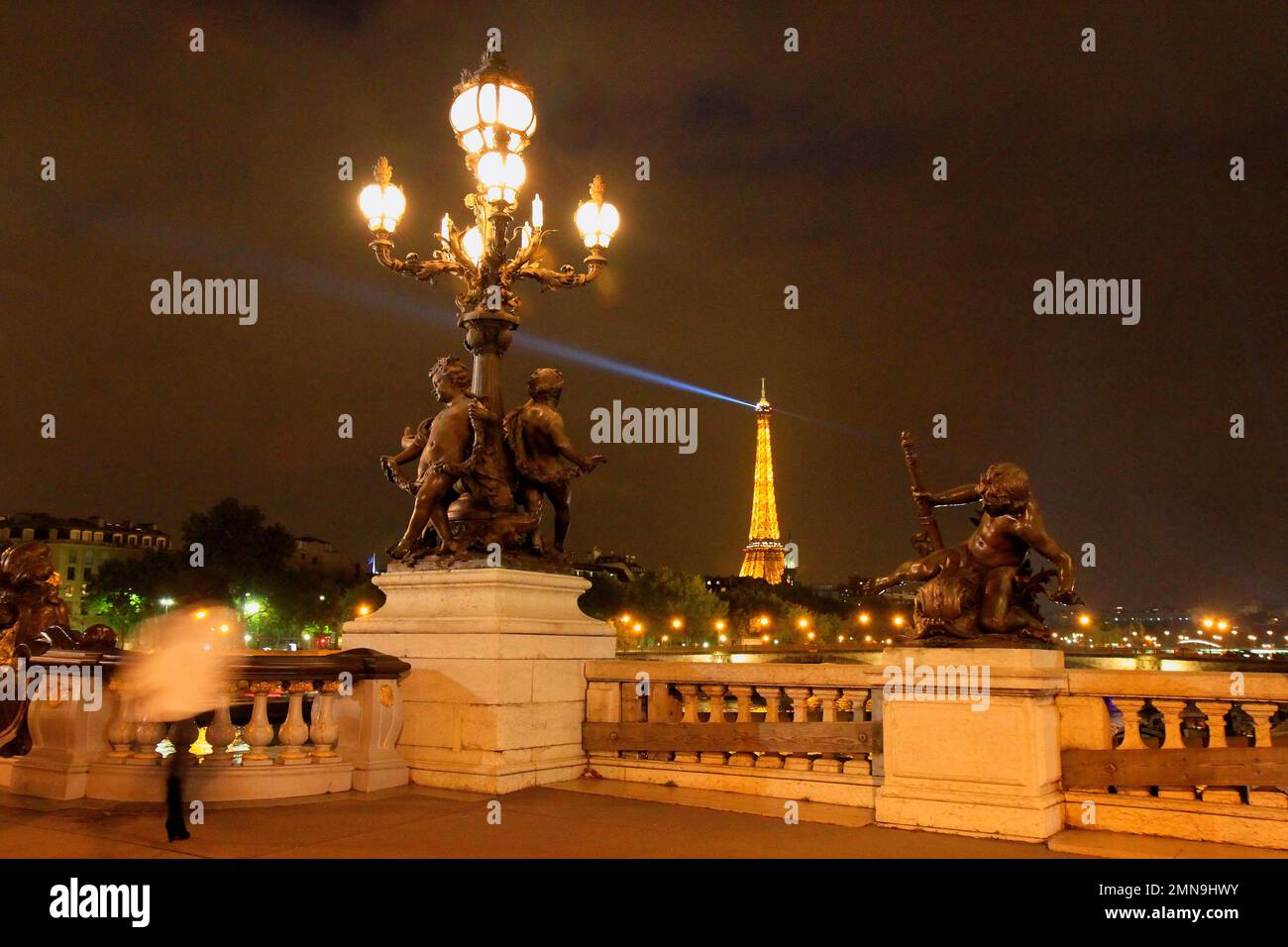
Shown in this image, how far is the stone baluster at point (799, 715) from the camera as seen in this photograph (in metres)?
9.18

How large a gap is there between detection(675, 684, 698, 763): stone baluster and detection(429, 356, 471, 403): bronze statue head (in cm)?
354

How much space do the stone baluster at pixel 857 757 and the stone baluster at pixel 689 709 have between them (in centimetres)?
146

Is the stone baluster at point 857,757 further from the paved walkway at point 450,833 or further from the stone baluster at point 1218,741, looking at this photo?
the stone baluster at point 1218,741

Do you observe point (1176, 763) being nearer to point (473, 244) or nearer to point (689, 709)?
point (689, 709)

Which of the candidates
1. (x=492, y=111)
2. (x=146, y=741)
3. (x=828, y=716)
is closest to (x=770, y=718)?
(x=828, y=716)

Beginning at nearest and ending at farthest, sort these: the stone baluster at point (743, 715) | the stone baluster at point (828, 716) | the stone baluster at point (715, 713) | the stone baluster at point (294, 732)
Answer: the stone baluster at point (828, 716) → the stone baluster at point (294, 732) → the stone baluster at point (743, 715) → the stone baluster at point (715, 713)

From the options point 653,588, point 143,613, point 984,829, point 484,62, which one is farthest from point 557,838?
point 653,588

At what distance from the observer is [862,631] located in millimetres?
141500

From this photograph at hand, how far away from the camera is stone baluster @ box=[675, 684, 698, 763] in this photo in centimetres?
976

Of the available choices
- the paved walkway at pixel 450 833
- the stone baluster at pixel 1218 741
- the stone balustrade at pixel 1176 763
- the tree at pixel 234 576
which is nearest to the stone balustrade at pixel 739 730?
the paved walkway at pixel 450 833

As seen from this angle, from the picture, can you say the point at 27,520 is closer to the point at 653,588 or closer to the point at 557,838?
the point at 653,588

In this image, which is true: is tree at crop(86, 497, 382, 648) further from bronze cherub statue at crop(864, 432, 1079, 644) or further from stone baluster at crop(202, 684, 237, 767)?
bronze cherub statue at crop(864, 432, 1079, 644)

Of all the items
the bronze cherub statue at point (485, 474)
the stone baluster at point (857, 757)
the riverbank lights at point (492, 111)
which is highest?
the riverbank lights at point (492, 111)

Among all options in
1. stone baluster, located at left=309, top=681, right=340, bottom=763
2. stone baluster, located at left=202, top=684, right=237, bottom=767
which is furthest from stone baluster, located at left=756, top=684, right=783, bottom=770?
stone baluster, located at left=202, top=684, right=237, bottom=767
